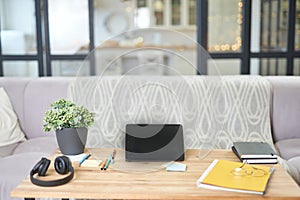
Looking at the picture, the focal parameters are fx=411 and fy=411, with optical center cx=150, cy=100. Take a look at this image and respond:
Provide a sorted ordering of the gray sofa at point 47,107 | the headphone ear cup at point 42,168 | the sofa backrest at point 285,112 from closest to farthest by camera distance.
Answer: the headphone ear cup at point 42,168 < the gray sofa at point 47,107 < the sofa backrest at point 285,112

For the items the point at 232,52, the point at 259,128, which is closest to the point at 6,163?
the point at 259,128

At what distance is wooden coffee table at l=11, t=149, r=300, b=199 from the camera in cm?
145

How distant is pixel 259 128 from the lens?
2.75 m

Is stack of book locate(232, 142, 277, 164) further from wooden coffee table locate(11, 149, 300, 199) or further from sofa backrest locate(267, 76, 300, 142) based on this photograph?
sofa backrest locate(267, 76, 300, 142)

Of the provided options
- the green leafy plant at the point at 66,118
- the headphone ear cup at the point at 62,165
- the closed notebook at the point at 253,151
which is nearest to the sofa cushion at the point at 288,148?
the closed notebook at the point at 253,151

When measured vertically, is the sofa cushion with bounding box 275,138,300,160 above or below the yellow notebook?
below

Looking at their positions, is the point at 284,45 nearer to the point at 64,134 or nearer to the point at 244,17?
the point at 244,17

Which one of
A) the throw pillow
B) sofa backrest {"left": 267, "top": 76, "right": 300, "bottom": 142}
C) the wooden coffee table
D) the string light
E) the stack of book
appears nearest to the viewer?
the wooden coffee table

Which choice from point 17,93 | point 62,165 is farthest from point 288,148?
point 17,93

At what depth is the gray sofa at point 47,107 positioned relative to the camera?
2.55m

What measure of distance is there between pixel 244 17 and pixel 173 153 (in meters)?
1.84

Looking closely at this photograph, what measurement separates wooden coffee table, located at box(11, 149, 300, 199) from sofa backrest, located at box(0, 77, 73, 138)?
50.0 inches

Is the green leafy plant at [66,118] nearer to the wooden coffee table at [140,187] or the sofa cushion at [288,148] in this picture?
the wooden coffee table at [140,187]

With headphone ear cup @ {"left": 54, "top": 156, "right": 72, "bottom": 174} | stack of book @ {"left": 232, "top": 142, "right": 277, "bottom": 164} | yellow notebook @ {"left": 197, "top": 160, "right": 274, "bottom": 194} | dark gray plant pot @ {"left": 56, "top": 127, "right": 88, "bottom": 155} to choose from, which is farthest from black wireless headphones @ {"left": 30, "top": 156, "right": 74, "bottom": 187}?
stack of book @ {"left": 232, "top": 142, "right": 277, "bottom": 164}
